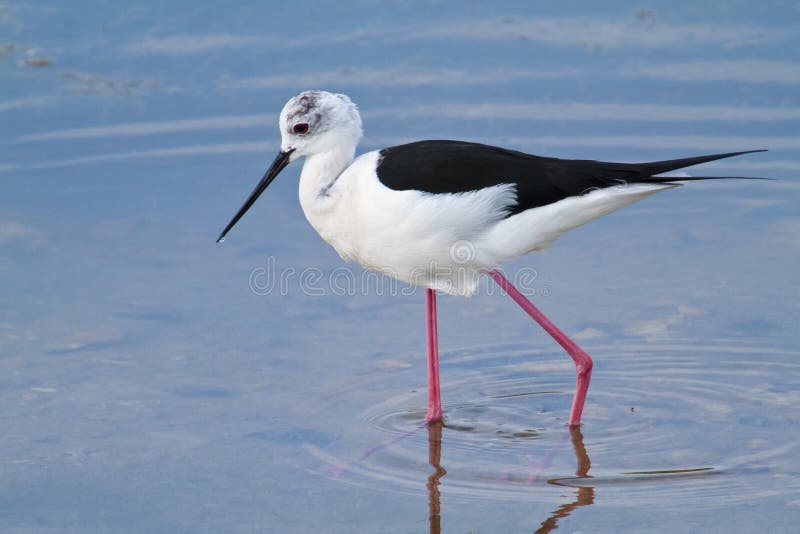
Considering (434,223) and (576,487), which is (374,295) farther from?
(576,487)

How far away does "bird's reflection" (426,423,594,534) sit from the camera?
4953 millimetres

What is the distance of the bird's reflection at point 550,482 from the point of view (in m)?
4.95

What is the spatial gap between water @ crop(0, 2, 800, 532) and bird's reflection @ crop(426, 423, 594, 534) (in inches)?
0.5

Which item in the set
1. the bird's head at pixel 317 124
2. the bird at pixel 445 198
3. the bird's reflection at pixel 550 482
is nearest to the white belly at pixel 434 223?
the bird at pixel 445 198

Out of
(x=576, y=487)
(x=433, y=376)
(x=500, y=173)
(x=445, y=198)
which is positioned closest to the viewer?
(x=576, y=487)

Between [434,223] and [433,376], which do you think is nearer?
[434,223]

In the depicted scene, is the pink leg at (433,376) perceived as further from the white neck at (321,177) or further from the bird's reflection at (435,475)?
the white neck at (321,177)

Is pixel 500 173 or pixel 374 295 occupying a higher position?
pixel 500 173

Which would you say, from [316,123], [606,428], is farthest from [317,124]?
[606,428]

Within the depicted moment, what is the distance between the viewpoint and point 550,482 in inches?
209

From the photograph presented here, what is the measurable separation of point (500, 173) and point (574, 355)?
3.01 feet

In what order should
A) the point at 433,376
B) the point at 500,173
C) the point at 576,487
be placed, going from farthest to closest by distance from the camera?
the point at 433,376, the point at 500,173, the point at 576,487

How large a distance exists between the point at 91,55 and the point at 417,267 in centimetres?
519

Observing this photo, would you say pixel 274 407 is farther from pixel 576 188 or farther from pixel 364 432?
pixel 576 188
